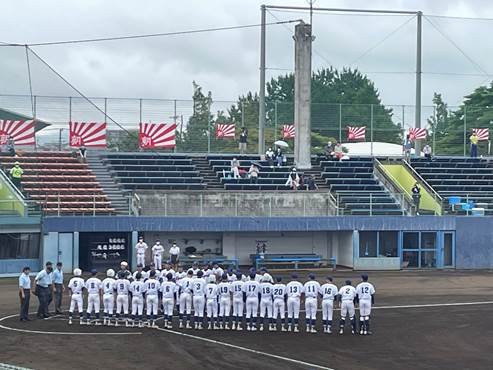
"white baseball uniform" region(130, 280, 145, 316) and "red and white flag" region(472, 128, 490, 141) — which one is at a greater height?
"red and white flag" region(472, 128, 490, 141)

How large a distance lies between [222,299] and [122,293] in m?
2.90

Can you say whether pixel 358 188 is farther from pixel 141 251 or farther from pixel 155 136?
pixel 141 251

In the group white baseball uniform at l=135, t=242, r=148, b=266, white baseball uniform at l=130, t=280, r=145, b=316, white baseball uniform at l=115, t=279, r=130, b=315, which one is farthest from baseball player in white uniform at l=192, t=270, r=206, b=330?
white baseball uniform at l=135, t=242, r=148, b=266

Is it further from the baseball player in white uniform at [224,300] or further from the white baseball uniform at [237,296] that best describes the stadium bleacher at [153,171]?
the white baseball uniform at [237,296]

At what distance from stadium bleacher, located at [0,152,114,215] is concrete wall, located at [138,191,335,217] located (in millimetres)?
2375

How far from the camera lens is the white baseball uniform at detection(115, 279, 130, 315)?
2584 cm

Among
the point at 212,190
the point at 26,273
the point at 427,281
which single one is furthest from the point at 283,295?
the point at 212,190

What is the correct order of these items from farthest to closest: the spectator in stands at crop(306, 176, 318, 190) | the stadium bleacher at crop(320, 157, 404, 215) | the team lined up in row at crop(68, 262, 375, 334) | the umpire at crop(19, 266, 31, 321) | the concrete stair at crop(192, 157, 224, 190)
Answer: the concrete stair at crop(192, 157, 224, 190) < the spectator in stands at crop(306, 176, 318, 190) < the stadium bleacher at crop(320, 157, 404, 215) < the umpire at crop(19, 266, 31, 321) < the team lined up in row at crop(68, 262, 375, 334)

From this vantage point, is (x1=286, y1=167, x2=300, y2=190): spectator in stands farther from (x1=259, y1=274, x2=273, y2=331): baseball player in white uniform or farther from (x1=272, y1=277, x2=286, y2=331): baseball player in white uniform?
(x1=272, y1=277, x2=286, y2=331): baseball player in white uniform

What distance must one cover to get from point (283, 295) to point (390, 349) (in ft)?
13.9

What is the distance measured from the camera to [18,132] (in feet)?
153

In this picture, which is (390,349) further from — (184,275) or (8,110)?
(8,110)

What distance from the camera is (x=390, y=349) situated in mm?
22203

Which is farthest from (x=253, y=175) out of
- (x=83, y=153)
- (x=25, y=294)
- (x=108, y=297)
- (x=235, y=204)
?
(x=25, y=294)
